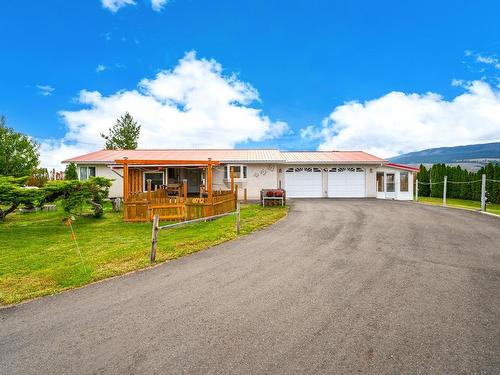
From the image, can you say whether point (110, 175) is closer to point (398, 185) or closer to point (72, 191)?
point (72, 191)

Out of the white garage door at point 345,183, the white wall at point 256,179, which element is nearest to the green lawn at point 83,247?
the white wall at point 256,179

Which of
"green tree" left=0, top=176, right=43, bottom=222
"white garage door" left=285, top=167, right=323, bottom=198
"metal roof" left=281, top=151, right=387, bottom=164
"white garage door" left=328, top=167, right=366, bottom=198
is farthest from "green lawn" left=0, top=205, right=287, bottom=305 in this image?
"white garage door" left=328, top=167, right=366, bottom=198

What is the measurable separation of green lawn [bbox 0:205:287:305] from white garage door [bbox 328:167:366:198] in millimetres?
9671

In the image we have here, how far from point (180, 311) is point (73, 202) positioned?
447 inches

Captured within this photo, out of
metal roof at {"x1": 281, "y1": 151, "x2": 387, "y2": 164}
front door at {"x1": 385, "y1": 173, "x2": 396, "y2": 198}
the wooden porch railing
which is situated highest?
metal roof at {"x1": 281, "y1": 151, "x2": 387, "y2": 164}

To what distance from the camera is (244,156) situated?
22.5m

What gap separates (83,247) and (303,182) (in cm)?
1668

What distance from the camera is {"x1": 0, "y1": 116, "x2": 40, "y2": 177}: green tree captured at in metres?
27.2

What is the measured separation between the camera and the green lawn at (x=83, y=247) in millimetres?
5793

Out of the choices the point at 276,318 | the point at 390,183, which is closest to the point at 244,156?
the point at 390,183

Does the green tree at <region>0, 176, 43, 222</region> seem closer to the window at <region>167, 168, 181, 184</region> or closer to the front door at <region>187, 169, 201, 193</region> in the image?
the window at <region>167, 168, 181, 184</region>

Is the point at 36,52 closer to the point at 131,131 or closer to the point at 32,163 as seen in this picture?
the point at 32,163

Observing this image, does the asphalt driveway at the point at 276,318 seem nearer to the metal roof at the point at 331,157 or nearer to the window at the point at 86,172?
the metal roof at the point at 331,157

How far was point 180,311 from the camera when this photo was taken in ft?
14.0
